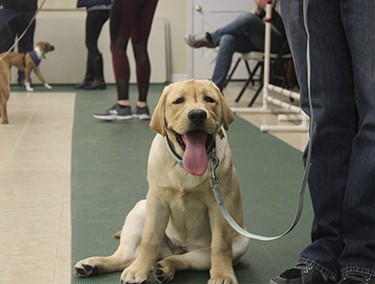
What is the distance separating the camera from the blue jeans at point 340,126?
1655 millimetres

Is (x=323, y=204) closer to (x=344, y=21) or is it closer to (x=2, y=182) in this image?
(x=344, y=21)

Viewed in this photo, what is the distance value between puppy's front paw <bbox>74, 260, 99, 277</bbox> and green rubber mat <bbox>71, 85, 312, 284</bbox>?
0.02 metres

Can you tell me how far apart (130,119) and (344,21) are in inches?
136

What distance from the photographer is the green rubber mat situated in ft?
7.09

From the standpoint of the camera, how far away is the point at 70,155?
3.81 meters

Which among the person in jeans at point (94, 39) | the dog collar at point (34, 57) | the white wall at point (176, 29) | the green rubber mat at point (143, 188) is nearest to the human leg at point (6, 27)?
the dog collar at point (34, 57)

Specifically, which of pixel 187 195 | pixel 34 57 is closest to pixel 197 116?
pixel 187 195

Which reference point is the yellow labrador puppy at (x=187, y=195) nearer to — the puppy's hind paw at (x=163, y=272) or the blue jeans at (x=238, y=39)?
the puppy's hind paw at (x=163, y=272)

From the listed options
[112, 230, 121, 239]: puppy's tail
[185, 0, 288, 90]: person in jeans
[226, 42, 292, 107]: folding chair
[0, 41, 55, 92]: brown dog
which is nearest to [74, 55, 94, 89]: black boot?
[0, 41, 55, 92]: brown dog

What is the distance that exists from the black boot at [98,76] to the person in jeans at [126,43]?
7.74 feet

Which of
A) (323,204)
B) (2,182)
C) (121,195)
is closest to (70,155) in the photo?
(2,182)

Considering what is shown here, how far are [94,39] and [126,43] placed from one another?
2688mm

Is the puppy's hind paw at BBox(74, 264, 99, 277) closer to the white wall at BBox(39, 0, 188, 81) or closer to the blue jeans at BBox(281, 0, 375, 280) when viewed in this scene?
the blue jeans at BBox(281, 0, 375, 280)

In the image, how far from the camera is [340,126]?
1.76 meters
